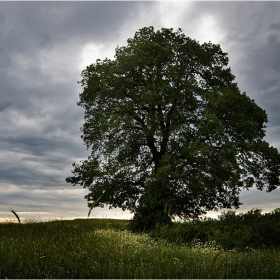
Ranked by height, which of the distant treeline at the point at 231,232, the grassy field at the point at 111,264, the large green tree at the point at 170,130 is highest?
the large green tree at the point at 170,130

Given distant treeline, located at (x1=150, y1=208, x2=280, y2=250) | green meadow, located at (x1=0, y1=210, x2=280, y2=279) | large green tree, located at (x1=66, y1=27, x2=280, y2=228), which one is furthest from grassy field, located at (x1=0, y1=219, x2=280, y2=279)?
large green tree, located at (x1=66, y1=27, x2=280, y2=228)

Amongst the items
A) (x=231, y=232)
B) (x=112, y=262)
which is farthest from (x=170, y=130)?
(x=112, y=262)

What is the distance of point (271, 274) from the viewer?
8852 millimetres

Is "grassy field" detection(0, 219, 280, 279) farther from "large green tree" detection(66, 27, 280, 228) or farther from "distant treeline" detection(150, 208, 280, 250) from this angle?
"large green tree" detection(66, 27, 280, 228)

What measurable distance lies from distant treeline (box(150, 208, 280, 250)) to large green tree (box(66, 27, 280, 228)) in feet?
8.17

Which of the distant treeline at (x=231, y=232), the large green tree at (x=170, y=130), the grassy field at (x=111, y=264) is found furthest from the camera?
the large green tree at (x=170, y=130)

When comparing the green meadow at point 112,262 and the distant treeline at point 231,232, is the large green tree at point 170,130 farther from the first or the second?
the green meadow at point 112,262

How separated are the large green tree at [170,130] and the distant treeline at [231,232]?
98.0 inches

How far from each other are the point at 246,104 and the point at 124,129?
789 cm

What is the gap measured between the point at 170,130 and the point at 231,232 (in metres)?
7.40

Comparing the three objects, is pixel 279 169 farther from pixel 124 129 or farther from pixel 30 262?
pixel 30 262

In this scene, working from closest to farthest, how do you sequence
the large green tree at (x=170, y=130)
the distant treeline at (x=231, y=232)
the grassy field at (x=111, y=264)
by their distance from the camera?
1. the grassy field at (x=111, y=264)
2. the distant treeline at (x=231, y=232)
3. the large green tree at (x=170, y=130)

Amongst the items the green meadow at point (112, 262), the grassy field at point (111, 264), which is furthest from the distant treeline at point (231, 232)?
the grassy field at point (111, 264)

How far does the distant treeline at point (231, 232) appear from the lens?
46.7 feet
